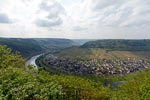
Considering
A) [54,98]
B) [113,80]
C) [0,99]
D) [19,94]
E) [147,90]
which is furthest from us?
[113,80]

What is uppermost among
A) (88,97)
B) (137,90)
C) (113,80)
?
(88,97)

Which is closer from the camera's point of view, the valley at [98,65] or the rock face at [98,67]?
the rock face at [98,67]

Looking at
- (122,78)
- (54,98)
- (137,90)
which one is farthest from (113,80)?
(54,98)

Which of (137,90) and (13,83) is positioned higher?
(13,83)

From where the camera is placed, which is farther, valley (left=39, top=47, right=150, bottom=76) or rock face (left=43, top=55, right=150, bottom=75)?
valley (left=39, top=47, right=150, bottom=76)

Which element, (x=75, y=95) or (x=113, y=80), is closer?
(x=75, y=95)

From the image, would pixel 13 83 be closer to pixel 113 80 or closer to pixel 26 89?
pixel 26 89

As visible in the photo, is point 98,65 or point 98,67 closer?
point 98,67

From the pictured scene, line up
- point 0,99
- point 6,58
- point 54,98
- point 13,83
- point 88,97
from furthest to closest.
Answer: point 6,58 < point 88,97 < point 13,83 < point 54,98 < point 0,99

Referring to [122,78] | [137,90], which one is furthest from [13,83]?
[122,78]

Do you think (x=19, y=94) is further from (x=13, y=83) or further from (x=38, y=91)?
(x=13, y=83)
